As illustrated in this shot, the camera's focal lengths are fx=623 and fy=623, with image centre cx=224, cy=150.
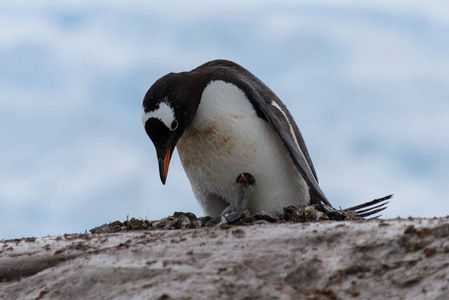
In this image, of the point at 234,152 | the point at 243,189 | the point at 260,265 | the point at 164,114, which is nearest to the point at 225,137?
the point at 234,152

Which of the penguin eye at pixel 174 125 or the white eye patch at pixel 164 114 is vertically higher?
the white eye patch at pixel 164 114

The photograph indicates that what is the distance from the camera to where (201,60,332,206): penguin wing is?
529cm

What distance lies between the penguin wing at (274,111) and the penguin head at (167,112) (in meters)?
0.42

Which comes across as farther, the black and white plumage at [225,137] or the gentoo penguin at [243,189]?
the gentoo penguin at [243,189]

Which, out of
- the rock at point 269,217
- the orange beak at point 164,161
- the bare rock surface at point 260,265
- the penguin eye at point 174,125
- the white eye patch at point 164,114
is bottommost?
the bare rock surface at point 260,265

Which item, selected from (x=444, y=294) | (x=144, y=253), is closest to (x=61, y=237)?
(x=144, y=253)

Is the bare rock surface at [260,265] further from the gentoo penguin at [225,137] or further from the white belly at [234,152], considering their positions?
the white belly at [234,152]

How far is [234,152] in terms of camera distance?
5.31 metres

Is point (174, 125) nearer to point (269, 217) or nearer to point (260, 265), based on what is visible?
point (269, 217)

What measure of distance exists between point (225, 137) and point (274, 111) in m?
0.59

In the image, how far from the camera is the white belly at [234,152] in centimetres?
530

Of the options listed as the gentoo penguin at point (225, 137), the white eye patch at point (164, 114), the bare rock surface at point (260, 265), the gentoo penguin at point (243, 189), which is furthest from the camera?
the gentoo penguin at point (243, 189)

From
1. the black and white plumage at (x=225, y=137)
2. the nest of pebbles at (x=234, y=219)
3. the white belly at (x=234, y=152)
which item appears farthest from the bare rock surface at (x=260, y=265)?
the white belly at (x=234, y=152)

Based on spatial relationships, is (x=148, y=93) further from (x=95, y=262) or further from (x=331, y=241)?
(x=331, y=241)
